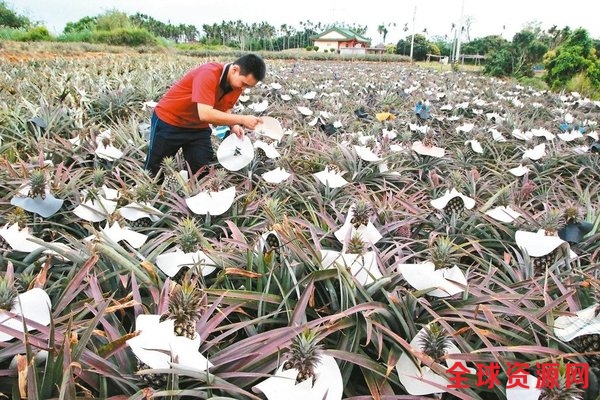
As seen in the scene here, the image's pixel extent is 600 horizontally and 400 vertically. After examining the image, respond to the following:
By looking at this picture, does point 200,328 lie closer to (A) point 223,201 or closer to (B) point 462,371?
(B) point 462,371

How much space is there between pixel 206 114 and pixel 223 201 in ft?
2.59

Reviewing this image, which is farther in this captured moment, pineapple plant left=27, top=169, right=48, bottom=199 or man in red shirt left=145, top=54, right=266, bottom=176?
man in red shirt left=145, top=54, right=266, bottom=176

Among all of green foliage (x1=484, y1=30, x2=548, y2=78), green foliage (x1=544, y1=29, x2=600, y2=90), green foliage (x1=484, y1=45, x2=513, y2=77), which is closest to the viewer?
green foliage (x1=544, y1=29, x2=600, y2=90)

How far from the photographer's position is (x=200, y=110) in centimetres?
244

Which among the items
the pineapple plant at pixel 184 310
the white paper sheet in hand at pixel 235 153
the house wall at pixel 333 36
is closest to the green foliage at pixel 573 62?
the white paper sheet in hand at pixel 235 153

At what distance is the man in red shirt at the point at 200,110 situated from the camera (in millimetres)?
2461

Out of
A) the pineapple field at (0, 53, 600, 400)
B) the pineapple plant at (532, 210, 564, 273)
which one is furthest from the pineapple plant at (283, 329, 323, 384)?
the pineapple plant at (532, 210, 564, 273)

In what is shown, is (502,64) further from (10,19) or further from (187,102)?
(10,19)

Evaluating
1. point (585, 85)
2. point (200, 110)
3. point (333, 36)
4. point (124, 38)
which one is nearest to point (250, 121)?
point (200, 110)

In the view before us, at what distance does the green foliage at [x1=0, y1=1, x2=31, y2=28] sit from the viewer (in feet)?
92.1

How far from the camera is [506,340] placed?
1.12 m

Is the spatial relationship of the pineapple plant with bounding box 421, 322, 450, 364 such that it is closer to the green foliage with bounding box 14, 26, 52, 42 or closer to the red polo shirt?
the red polo shirt

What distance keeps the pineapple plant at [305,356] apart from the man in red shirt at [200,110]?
5.77 ft

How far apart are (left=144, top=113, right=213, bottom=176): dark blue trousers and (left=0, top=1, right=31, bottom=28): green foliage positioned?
31869 mm
